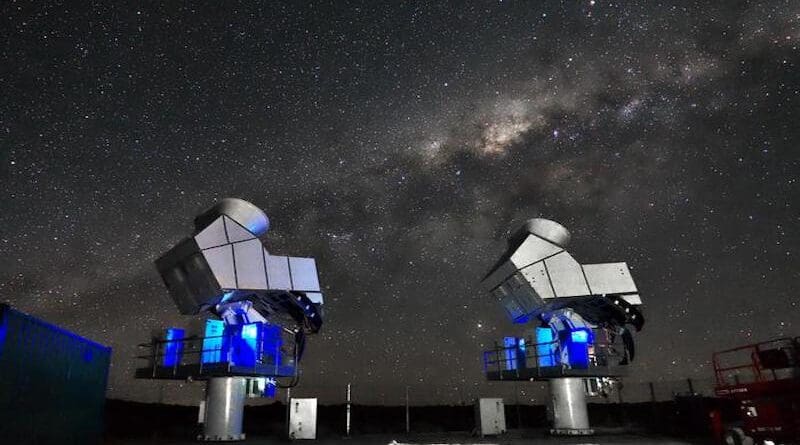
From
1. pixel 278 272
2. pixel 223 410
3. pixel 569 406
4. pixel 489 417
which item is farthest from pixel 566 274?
pixel 223 410

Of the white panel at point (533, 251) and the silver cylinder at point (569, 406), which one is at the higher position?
the white panel at point (533, 251)

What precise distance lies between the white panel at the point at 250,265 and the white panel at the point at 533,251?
955cm

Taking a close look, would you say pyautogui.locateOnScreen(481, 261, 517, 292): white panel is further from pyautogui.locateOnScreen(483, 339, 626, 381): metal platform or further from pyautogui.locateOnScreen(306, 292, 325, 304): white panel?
pyautogui.locateOnScreen(306, 292, 325, 304): white panel

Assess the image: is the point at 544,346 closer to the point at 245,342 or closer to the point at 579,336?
the point at 579,336

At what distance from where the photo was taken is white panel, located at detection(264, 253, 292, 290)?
19.3 meters

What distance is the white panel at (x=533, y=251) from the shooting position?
70.1 feet

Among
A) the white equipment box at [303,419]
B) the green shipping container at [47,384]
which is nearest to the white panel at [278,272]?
the white equipment box at [303,419]

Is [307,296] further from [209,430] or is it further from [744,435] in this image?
[744,435]

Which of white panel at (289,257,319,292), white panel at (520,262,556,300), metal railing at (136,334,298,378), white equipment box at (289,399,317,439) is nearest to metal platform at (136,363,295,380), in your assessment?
metal railing at (136,334,298,378)

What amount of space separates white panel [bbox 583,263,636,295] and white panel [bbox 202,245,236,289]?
43.9ft

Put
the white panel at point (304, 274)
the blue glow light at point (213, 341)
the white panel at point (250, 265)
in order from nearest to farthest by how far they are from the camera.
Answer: the white panel at point (250, 265) → the blue glow light at point (213, 341) → the white panel at point (304, 274)

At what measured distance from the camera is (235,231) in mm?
18641

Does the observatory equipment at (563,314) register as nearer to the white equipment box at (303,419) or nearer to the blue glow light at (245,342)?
the white equipment box at (303,419)

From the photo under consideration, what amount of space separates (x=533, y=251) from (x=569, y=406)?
671cm
